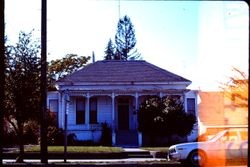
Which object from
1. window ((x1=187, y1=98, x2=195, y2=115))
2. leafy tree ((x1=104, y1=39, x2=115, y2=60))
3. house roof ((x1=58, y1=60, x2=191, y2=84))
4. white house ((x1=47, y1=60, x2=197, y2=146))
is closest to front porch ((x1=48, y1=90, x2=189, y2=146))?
white house ((x1=47, y1=60, x2=197, y2=146))

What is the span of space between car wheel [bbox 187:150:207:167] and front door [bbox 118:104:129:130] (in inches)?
809

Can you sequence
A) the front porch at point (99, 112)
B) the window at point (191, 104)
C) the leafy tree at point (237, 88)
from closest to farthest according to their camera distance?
the leafy tree at point (237, 88), the front porch at point (99, 112), the window at point (191, 104)

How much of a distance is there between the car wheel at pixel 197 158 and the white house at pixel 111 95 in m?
19.1

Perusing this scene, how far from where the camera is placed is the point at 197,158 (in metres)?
18.1

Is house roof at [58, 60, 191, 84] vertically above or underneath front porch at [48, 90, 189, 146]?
above

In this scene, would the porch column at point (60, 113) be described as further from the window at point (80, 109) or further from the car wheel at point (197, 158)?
the car wheel at point (197, 158)

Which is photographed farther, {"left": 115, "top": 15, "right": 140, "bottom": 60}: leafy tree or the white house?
{"left": 115, "top": 15, "right": 140, "bottom": 60}: leafy tree

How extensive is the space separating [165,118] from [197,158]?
1582 centimetres

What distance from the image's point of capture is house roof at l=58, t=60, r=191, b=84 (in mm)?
38906

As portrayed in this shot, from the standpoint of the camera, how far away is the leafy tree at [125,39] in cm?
7025

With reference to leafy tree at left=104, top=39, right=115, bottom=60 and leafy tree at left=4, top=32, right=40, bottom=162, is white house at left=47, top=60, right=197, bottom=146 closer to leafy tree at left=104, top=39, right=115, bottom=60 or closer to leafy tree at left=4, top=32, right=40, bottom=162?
leafy tree at left=4, top=32, right=40, bottom=162

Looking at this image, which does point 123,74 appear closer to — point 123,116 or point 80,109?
point 123,116

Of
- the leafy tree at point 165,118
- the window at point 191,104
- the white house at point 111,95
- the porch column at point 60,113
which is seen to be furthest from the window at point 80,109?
the window at point 191,104

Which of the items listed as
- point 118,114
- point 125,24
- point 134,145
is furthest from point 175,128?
point 125,24
